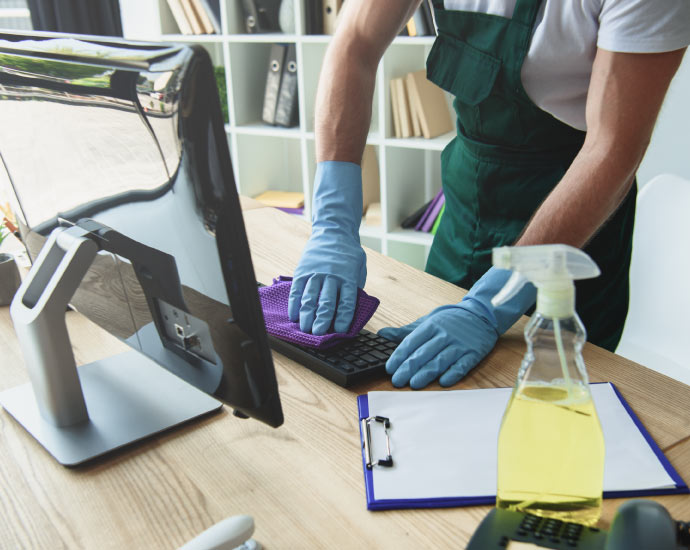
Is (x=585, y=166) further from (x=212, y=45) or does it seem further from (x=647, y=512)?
(x=212, y=45)

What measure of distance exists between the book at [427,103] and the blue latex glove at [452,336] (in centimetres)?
170

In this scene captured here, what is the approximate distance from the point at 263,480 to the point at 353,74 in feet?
3.35

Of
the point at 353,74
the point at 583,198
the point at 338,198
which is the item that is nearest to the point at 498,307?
the point at 583,198

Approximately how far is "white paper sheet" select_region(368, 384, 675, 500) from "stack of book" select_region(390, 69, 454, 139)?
6.35 ft

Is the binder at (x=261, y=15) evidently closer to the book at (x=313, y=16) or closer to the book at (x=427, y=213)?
the book at (x=313, y=16)

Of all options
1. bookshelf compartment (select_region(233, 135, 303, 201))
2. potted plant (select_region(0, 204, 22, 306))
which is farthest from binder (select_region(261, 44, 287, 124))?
potted plant (select_region(0, 204, 22, 306))

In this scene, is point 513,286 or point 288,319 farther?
point 288,319

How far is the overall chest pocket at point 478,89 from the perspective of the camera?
1.39 m

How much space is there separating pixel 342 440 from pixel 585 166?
2.04 feet

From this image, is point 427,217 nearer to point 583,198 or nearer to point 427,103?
point 427,103

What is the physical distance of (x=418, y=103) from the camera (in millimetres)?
2730

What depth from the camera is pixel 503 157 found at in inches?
57.5

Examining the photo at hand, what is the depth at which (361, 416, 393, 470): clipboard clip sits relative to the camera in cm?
81

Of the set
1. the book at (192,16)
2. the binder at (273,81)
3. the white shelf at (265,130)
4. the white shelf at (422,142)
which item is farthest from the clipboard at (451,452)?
the book at (192,16)
